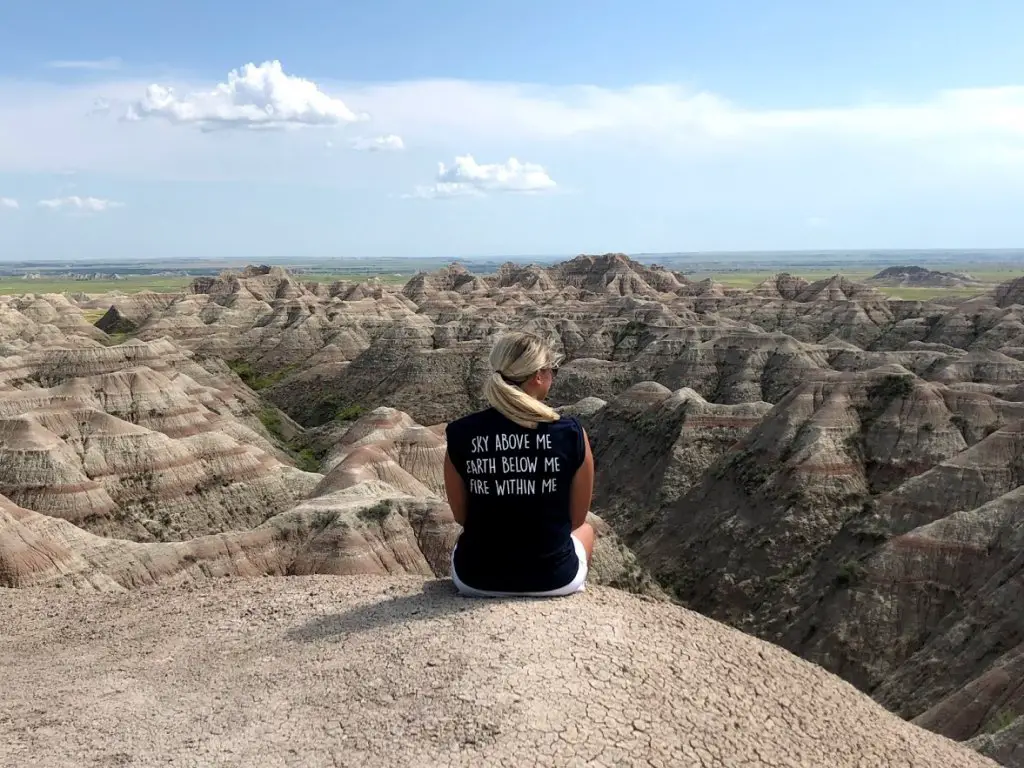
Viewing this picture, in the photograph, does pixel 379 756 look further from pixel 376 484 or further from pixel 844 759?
pixel 376 484

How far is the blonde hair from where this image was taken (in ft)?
27.7

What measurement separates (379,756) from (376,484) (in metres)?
36.4

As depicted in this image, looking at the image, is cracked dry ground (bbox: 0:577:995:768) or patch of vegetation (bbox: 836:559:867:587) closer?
cracked dry ground (bbox: 0:577:995:768)

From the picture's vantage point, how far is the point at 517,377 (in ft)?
28.1

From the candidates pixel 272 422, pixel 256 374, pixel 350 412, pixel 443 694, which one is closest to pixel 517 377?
pixel 443 694

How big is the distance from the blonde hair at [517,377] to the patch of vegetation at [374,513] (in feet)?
89.1

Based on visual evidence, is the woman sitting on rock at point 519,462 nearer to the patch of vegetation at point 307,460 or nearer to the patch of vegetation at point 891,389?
the patch of vegetation at point 891,389

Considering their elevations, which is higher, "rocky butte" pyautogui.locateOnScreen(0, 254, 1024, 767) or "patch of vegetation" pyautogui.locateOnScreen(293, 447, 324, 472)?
"rocky butte" pyautogui.locateOnScreen(0, 254, 1024, 767)

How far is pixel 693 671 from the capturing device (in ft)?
29.8

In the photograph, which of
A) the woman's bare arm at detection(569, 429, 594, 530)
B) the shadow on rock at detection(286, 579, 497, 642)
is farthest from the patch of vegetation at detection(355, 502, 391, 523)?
the woman's bare arm at detection(569, 429, 594, 530)

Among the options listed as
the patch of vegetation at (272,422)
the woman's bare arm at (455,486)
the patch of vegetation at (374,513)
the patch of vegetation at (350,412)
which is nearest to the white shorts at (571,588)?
the woman's bare arm at (455,486)

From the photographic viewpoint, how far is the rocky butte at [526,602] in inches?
331

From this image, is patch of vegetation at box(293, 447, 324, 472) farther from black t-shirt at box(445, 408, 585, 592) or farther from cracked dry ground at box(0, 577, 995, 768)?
black t-shirt at box(445, 408, 585, 592)

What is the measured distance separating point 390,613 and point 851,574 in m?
32.6
